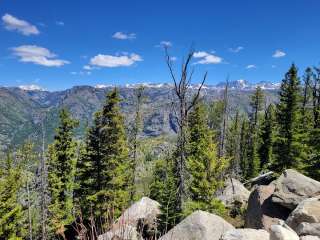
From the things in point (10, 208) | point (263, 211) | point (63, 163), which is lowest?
point (10, 208)

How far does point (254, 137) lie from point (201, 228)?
54024 millimetres

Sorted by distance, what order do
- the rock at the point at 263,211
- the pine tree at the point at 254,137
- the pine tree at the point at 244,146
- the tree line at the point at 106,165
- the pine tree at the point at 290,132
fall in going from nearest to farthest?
the rock at the point at 263,211 < the tree line at the point at 106,165 < the pine tree at the point at 290,132 < the pine tree at the point at 254,137 < the pine tree at the point at 244,146

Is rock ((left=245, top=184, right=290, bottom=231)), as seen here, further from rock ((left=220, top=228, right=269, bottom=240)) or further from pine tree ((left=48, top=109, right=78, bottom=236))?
pine tree ((left=48, top=109, right=78, bottom=236))

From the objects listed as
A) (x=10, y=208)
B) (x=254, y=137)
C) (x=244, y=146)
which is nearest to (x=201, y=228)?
(x=10, y=208)

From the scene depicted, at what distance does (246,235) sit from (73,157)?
31.5 metres

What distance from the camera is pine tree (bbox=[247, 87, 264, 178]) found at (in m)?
61.5

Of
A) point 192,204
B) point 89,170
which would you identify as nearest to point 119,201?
point 89,170

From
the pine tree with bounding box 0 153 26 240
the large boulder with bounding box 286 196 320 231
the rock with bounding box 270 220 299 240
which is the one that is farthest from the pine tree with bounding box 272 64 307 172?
the rock with bounding box 270 220 299 240

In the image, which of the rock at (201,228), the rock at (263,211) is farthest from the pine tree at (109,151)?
the rock at (201,228)

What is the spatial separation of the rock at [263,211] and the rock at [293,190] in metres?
0.50

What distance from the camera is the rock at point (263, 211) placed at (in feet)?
60.4

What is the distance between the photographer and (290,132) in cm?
3728

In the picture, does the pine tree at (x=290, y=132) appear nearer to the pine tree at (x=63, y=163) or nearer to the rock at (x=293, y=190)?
the rock at (x=293, y=190)

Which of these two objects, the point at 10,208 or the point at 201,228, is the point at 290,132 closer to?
the point at 201,228
